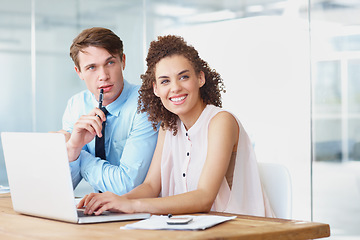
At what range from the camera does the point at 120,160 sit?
88.1 inches

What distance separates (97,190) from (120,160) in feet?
0.67

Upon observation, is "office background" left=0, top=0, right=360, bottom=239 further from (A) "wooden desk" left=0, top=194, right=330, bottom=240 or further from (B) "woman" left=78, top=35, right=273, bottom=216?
(A) "wooden desk" left=0, top=194, right=330, bottom=240

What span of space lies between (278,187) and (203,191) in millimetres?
353

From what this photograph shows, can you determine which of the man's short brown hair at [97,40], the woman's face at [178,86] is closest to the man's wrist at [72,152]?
the woman's face at [178,86]

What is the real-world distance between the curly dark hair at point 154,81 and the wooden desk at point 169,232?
2.42 feet

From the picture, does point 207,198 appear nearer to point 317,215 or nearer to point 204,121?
point 204,121

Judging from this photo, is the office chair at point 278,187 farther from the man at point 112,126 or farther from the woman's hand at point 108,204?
the woman's hand at point 108,204

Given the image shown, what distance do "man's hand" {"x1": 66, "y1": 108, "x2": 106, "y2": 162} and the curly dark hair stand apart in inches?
9.8

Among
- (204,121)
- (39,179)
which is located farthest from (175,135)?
(39,179)

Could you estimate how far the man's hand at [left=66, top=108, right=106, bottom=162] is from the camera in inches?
76.4

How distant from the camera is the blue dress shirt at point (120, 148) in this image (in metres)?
2.14

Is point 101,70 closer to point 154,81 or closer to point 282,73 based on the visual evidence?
point 154,81

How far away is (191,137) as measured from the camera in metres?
2.09

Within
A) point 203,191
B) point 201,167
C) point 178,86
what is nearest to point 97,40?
point 178,86
